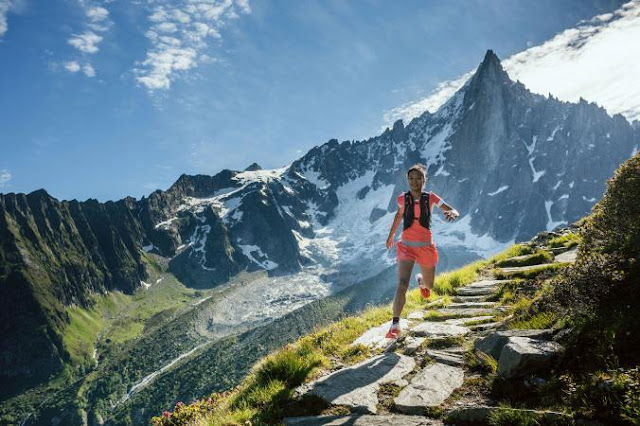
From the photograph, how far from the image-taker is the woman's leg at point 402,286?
9.31 m

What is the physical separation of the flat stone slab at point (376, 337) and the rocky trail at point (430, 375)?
49mm

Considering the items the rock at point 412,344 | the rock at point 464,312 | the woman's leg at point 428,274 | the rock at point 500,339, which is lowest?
the rock at point 464,312

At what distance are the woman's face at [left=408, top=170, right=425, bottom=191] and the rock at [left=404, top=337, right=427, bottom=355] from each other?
11.8 ft

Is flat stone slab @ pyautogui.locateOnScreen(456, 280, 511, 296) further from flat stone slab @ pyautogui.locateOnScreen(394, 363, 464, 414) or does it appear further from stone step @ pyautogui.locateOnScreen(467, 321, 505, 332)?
flat stone slab @ pyautogui.locateOnScreen(394, 363, 464, 414)

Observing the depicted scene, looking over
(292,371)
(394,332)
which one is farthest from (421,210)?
(292,371)

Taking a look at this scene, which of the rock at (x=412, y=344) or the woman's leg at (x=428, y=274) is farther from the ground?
the woman's leg at (x=428, y=274)

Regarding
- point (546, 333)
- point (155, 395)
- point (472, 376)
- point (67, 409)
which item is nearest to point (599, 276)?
point (546, 333)

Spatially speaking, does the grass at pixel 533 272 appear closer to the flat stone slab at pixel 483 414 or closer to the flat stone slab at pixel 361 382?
the flat stone slab at pixel 361 382

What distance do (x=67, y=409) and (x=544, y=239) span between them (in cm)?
23782

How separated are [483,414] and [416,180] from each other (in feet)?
19.9

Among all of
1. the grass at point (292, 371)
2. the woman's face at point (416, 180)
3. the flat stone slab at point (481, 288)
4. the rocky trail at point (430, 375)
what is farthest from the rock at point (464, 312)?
the woman's face at point (416, 180)

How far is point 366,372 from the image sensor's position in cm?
720

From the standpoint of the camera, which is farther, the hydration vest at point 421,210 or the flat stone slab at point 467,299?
the flat stone slab at point 467,299

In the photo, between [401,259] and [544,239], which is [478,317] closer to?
[401,259]
